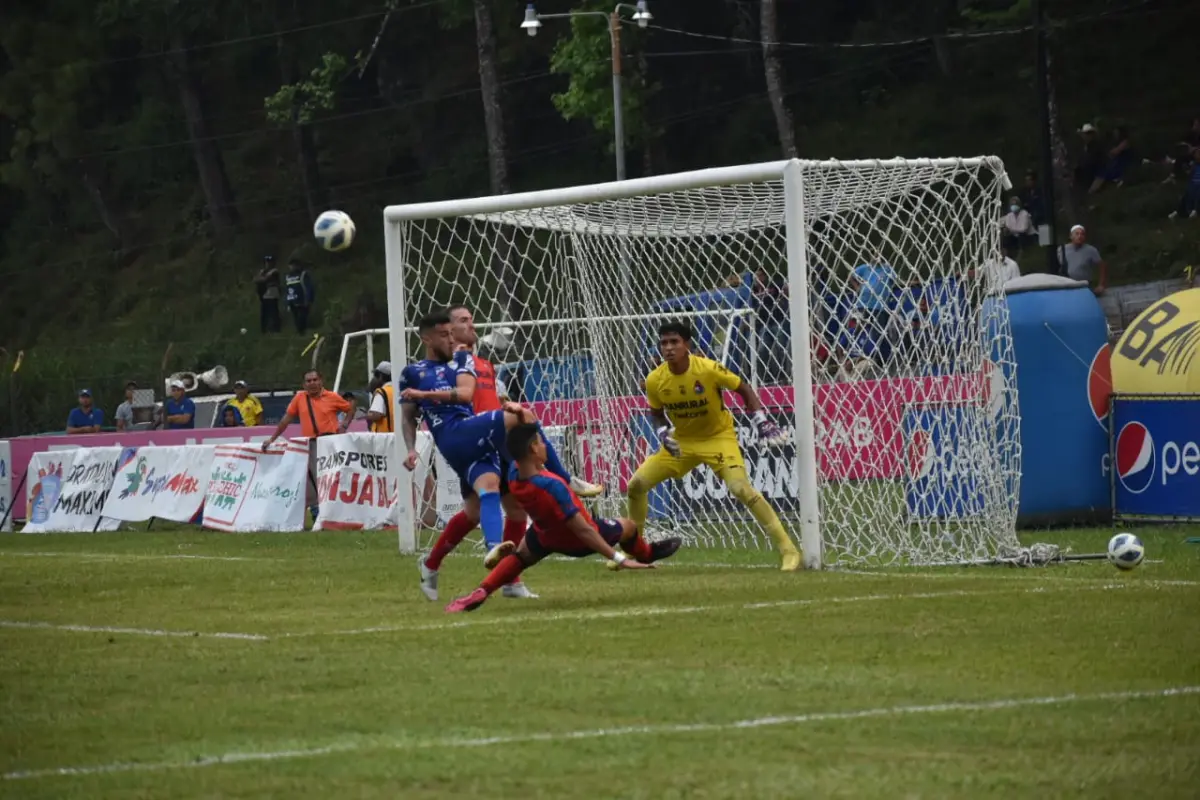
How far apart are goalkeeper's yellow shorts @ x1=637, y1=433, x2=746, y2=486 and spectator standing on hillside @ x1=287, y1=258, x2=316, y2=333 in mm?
31335


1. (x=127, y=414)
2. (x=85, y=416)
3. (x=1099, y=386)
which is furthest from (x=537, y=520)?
(x=127, y=414)

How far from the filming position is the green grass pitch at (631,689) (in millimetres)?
6922

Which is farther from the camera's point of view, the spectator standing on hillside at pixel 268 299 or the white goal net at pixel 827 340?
the spectator standing on hillside at pixel 268 299

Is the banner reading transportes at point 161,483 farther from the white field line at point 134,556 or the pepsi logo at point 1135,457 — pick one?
the pepsi logo at point 1135,457

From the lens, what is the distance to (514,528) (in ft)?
45.9

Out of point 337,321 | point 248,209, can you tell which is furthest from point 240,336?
point 248,209

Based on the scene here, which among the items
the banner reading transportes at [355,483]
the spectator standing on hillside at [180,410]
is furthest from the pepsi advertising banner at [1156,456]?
the spectator standing on hillside at [180,410]

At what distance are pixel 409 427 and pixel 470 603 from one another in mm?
2208

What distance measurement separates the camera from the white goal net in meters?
15.9

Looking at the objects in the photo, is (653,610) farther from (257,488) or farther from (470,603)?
(257,488)

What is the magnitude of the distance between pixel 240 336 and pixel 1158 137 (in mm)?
22062

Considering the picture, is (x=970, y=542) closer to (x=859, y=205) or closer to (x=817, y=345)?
(x=817, y=345)

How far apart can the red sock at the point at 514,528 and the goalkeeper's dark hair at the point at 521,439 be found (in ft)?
4.13

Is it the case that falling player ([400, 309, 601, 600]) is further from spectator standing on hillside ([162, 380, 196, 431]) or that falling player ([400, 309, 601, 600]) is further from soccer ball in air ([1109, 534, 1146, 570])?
spectator standing on hillside ([162, 380, 196, 431])
